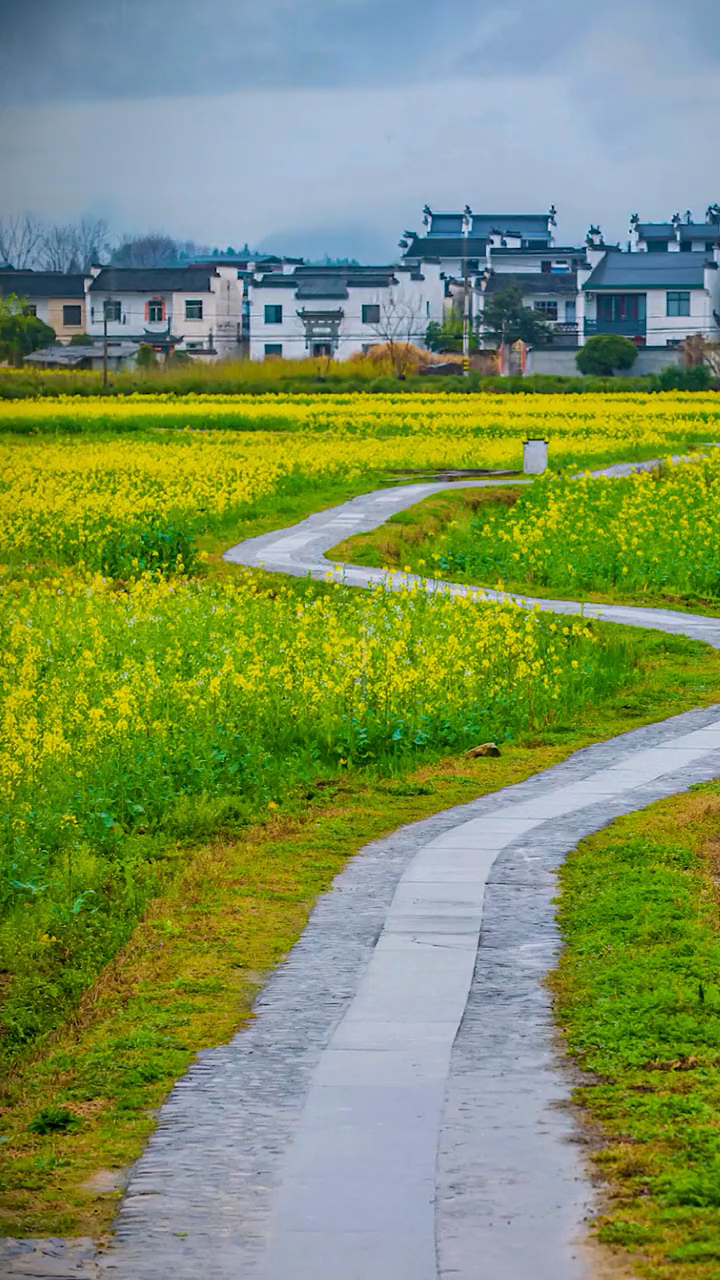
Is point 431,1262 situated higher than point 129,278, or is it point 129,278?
point 129,278

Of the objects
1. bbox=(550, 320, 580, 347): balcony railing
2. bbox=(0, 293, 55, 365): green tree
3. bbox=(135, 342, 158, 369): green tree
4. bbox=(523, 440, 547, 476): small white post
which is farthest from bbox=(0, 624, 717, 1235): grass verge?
bbox=(550, 320, 580, 347): balcony railing

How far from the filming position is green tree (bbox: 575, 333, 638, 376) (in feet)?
240

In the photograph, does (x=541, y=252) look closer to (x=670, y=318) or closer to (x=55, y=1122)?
(x=670, y=318)

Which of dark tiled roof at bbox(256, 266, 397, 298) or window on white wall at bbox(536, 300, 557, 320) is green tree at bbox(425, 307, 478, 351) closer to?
dark tiled roof at bbox(256, 266, 397, 298)

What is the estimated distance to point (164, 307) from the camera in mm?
84125

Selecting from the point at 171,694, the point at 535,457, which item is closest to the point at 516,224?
the point at 535,457

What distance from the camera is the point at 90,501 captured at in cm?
2458

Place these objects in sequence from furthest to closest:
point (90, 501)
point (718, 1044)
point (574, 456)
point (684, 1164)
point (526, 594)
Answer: point (574, 456), point (90, 501), point (526, 594), point (718, 1044), point (684, 1164)

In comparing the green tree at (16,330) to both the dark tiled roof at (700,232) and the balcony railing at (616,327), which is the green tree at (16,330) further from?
the dark tiled roof at (700,232)

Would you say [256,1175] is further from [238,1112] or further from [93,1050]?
[93,1050]

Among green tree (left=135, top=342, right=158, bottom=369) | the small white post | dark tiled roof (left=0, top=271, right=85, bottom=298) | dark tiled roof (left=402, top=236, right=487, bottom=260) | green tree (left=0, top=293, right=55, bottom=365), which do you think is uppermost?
dark tiled roof (left=402, top=236, right=487, bottom=260)

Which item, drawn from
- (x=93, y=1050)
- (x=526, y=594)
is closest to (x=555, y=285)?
(x=526, y=594)

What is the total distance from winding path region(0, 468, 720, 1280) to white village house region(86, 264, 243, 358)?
251 ft

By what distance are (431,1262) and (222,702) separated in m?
7.16
